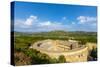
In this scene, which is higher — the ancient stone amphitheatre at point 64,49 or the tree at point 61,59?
the ancient stone amphitheatre at point 64,49

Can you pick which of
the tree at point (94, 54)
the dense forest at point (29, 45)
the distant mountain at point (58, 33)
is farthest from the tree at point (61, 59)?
the tree at point (94, 54)

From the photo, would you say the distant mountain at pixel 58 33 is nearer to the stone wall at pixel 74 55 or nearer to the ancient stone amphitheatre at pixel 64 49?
the ancient stone amphitheatre at pixel 64 49

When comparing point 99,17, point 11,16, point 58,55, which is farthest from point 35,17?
point 99,17

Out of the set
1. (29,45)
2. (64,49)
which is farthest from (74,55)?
(29,45)

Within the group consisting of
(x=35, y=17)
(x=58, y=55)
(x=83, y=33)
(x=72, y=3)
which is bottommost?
(x=58, y=55)

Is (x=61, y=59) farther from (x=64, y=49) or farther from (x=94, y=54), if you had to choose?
(x=94, y=54)

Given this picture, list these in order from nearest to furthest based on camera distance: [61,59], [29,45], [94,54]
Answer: [29,45]
[61,59]
[94,54]

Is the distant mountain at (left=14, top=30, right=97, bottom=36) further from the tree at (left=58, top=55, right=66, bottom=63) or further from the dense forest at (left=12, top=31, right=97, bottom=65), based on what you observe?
the tree at (left=58, top=55, right=66, bottom=63)
